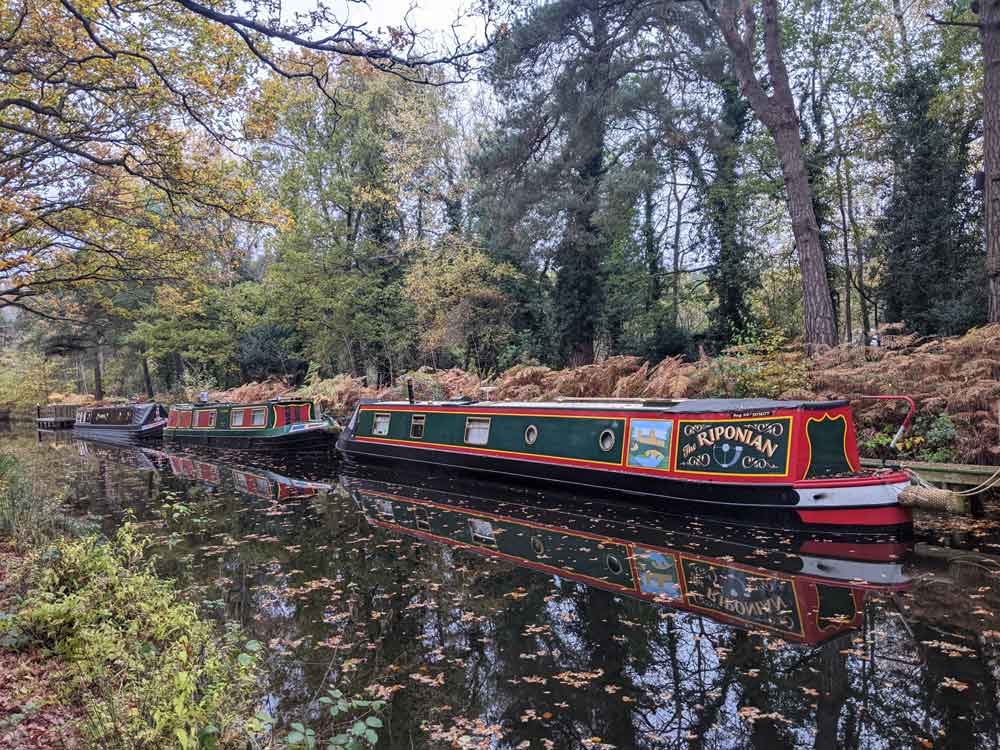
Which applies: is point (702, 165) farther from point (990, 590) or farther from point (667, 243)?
point (990, 590)

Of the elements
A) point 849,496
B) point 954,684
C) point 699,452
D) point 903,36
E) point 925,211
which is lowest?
point 954,684

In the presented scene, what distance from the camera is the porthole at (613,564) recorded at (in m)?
6.61

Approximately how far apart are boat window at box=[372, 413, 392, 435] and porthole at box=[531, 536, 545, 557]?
23.3 feet

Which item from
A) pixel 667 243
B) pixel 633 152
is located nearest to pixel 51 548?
pixel 633 152

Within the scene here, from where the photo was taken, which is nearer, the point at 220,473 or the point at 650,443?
the point at 650,443

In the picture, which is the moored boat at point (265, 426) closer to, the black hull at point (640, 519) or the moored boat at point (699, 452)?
the black hull at point (640, 519)

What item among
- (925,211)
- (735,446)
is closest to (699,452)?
(735,446)

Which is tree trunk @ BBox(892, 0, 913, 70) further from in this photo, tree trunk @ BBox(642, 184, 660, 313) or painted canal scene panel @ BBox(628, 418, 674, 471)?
painted canal scene panel @ BBox(628, 418, 674, 471)

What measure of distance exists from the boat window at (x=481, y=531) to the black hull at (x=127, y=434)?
64.8ft

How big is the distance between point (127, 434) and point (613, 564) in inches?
946

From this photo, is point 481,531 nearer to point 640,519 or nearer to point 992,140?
point 640,519

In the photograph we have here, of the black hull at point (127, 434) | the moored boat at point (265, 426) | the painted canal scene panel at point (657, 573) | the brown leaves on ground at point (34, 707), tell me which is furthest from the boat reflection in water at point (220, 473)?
the brown leaves on ground at point (34, 707)

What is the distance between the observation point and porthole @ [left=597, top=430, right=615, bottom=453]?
9.73m

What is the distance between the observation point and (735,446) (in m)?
8.29
